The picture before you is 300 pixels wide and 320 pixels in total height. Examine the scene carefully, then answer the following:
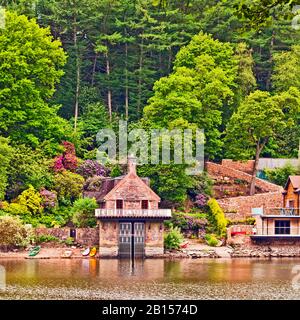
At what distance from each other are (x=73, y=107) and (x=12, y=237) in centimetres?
2182

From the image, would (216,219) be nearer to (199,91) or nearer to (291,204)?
(291,204)

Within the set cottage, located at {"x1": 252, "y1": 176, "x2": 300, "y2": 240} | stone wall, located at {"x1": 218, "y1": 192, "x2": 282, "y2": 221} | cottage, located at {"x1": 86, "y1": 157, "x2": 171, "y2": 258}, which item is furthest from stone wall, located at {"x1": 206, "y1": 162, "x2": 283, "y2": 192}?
cottage, located at {"x1": 86, "y1": 157, "x2": 171, "y2": 258}

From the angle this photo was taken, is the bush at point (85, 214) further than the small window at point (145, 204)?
Yes

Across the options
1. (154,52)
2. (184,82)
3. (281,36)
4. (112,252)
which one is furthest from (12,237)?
(281,36)

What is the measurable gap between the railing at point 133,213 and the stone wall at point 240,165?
49.0ft

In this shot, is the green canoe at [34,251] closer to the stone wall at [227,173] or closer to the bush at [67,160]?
the bush at [67,160]

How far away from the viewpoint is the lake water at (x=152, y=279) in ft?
130

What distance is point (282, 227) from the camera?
6181cm

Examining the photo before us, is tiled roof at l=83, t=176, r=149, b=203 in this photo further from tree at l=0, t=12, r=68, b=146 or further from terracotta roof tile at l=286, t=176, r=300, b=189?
terracotta roof tile at l=286, t=176, r=300, b=189

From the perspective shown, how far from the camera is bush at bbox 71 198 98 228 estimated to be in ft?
198

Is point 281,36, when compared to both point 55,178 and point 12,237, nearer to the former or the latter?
point 55,178

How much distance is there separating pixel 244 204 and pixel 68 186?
12684mm

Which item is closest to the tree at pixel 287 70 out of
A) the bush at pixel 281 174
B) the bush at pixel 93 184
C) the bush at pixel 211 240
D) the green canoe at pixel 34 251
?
the bush at pixel 281 174

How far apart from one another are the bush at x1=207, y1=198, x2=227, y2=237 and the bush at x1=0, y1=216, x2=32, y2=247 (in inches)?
509
